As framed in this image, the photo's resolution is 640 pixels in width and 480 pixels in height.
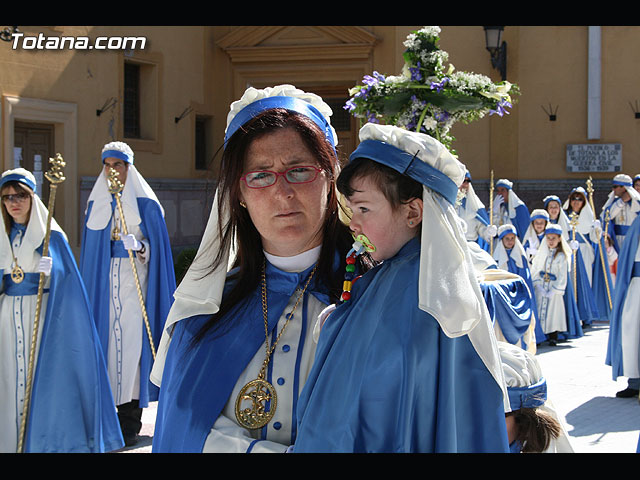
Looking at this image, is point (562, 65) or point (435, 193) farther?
point (562, 65)

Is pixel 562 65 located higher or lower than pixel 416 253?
higher

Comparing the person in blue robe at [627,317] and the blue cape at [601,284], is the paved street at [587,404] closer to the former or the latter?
the person in blue robe at [627,317]

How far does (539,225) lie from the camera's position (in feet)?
41.8

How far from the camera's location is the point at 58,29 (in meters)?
13.9

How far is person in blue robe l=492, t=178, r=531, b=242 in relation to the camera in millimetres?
14547

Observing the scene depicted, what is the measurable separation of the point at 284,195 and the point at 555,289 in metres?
10.2

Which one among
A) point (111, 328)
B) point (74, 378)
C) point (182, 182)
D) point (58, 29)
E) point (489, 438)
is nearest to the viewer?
point (489, 438)

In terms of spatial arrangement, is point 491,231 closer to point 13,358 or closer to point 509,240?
point 509,240

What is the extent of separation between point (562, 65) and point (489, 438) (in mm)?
16285

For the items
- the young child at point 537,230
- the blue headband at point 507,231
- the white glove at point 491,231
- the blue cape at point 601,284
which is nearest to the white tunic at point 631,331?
the blue headband at point 507,231

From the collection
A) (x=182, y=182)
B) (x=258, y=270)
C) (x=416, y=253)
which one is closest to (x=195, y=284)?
(x=258, y=270)

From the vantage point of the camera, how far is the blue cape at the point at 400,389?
6.09 feet
